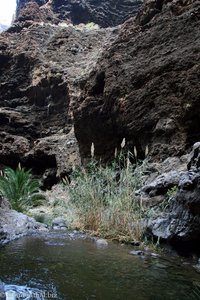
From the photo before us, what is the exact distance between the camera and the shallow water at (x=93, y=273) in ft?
10.9

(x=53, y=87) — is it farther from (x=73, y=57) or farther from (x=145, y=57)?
(x=145, y=57)

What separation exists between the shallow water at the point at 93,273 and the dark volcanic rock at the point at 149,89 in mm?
6046

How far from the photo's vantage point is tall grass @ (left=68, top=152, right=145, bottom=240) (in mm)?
6359

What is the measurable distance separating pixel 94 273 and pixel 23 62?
2547 centimetres

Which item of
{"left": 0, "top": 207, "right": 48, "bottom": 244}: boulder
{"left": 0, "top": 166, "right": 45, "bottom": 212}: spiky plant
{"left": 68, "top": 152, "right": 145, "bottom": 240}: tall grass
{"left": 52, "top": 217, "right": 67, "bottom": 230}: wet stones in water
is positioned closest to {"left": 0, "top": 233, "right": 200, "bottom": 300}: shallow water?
{"left": 0, "top": 207, "right": 48, "bottom": 244}: boulder

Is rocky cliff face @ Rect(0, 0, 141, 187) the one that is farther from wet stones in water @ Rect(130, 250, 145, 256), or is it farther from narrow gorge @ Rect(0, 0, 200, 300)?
wet stones in water @ Rect(130, 250, 145, 256)

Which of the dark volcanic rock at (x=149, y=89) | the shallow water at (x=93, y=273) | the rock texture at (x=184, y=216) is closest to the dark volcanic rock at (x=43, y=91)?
the dark volcanic rock at (x=149, y=89)

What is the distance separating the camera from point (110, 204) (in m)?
6.55

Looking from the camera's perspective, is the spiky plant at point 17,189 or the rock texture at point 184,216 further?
the spiky plant at point 17,189

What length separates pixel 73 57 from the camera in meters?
26.8

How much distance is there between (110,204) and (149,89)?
658 centimetres

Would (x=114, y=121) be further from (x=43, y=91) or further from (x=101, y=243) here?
(x=43, y=91)

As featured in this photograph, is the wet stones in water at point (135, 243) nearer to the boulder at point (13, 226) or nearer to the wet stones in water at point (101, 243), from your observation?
the wet stones in water at point (101, 243)

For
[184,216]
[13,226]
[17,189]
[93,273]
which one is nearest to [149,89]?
[17,189]
